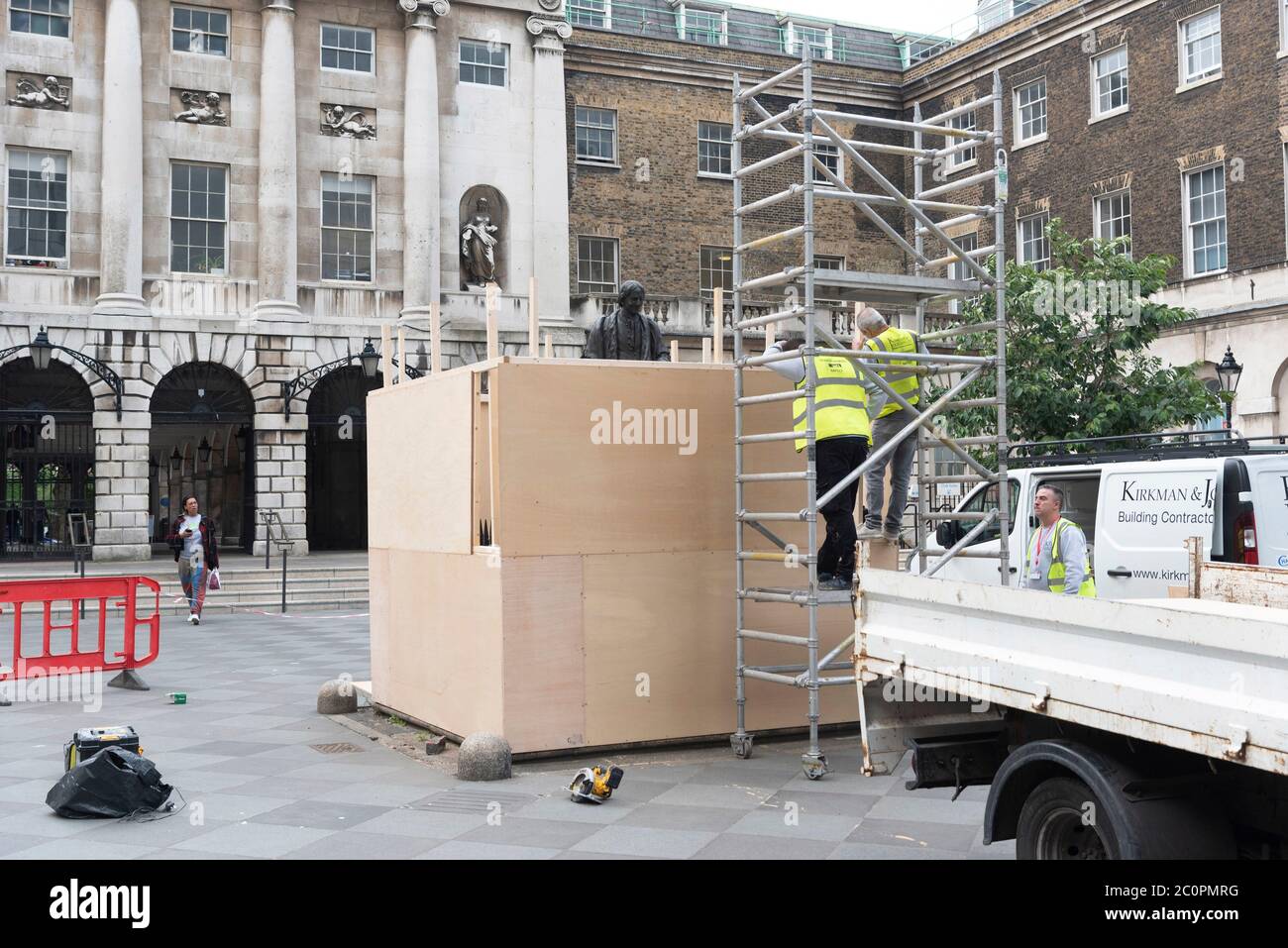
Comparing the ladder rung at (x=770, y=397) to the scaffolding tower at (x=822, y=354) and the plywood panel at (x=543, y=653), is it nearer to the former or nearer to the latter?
the scaffolding tower at (x=822, y=354)

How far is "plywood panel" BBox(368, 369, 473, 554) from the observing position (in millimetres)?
9500

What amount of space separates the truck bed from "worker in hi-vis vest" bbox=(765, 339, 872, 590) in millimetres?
2731

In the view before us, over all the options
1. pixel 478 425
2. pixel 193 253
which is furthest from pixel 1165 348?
pixel 478 425

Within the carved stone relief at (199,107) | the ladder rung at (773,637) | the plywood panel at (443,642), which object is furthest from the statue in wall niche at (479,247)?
the ladder rung at (773,637)

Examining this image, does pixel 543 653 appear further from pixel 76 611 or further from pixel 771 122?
pixel 76 611

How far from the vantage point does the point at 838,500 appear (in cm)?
897

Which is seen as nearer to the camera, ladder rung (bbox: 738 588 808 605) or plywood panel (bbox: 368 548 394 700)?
ladder rung (bbox: 738 588 808 605)

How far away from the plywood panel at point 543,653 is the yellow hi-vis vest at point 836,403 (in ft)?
6.28

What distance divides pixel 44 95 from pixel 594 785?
92.4 feet

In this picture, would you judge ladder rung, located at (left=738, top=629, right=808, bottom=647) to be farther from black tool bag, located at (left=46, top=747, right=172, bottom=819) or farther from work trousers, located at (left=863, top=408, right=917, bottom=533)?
black tool bag, located at (left=46, top=747, right=172, bottom=819)

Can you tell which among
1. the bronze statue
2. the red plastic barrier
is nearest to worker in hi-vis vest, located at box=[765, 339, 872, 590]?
the bronze statue
